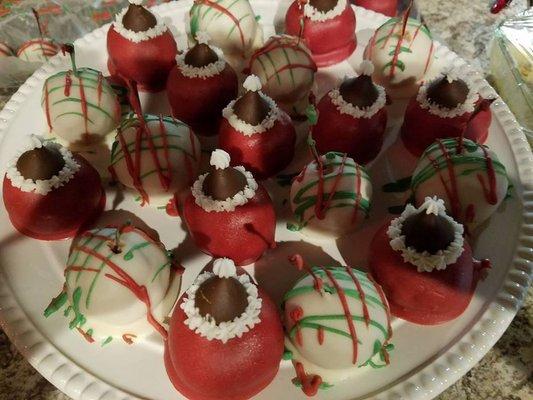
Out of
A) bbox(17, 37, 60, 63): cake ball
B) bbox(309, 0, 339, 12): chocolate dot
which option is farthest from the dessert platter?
bbox(17, 37, 60, 63): cake ball

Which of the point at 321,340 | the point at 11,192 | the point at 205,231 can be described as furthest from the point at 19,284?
the point at 321,340

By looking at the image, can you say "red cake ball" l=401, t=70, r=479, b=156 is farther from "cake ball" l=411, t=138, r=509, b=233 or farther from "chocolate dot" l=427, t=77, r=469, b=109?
"cake ball" l=411, t=138, r=509, b=233

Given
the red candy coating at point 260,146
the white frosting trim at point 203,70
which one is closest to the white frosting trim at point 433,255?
the red candy coating at point 260,146

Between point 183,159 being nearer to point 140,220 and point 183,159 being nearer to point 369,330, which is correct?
point 140,220

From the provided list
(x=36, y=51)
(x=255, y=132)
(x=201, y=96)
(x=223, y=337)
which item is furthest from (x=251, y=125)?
(x=36, y=51)

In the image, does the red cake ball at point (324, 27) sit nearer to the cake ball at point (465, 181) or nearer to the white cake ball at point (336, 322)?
the cake ball at point (465, 181)
